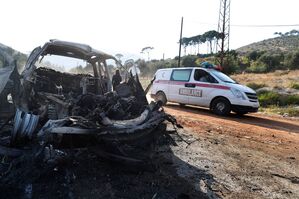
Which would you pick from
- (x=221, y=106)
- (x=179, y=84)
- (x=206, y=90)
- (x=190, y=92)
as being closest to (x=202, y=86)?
(x=206, y=90)

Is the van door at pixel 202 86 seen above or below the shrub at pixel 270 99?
above

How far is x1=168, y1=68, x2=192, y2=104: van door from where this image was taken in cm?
1297

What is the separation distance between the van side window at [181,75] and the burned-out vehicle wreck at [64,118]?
21.3 feet

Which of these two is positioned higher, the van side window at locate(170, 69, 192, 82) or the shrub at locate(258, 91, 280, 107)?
the van side window at locate(170, 69, 192, 82)

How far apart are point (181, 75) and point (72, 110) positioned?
8.74m

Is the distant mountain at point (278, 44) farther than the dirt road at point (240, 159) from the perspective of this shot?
Yes

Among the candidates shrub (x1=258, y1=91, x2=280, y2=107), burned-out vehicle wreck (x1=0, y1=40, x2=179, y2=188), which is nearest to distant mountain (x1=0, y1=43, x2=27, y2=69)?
burned-out vehicle wreck (x1=0, y1=40, x2=179, y2=188)

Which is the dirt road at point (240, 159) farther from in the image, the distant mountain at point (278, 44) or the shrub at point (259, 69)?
the distant mountain at point (278, 44)

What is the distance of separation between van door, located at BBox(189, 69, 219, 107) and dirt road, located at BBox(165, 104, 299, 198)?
274 cm

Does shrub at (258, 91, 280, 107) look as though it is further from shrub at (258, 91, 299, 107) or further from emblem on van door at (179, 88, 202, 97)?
emblem on van door at (179, 88, 202, 97)

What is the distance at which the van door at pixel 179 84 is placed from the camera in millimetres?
12969

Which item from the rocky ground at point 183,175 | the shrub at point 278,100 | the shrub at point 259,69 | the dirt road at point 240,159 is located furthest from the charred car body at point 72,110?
the shrub at point 259,69

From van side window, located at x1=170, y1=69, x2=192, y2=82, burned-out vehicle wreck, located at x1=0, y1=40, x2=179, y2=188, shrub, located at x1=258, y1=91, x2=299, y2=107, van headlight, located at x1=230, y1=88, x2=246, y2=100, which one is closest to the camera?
burned-out vehicle wreck, located at x1=0, y1=40, x2=179, y2=188

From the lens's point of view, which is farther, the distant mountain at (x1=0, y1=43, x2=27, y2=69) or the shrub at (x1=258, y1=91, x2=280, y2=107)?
the shrub at (x1=258, y1=91, x2=280, y2=107)
